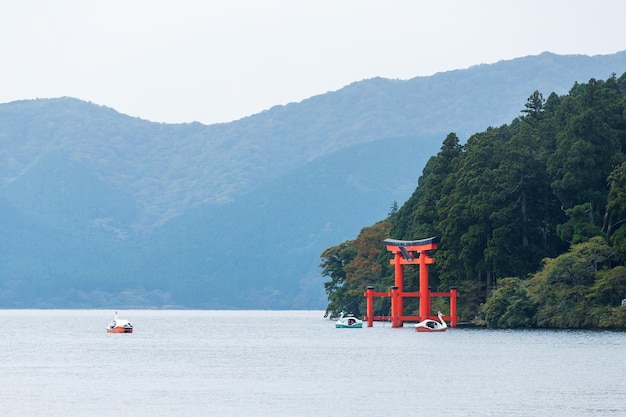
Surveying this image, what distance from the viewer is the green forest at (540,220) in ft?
308

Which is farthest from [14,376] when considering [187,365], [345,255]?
[345,255]

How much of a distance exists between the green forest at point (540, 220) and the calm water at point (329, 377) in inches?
166

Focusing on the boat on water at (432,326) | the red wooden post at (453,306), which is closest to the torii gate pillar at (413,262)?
the red wooden post at (453,306)

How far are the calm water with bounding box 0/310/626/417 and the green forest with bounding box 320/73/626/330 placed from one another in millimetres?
4216

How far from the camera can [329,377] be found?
5922 centimetres

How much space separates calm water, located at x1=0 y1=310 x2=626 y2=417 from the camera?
1826 inches

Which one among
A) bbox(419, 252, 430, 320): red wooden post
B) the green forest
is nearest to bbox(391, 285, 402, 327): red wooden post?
bbox(419, 252, 430, 320): red wooden post

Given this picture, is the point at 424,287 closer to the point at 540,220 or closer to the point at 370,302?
the point at 540,220

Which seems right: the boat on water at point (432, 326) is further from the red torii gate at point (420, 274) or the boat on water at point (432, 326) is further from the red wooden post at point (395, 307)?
the red wooden post at point (395, 307)

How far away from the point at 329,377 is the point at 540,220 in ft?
165

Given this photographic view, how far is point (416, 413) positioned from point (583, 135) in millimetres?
59729

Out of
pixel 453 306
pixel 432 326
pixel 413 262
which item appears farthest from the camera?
pixel 413 262

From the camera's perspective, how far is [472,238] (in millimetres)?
103812

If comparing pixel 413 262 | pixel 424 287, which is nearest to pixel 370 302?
pixel 413 262
